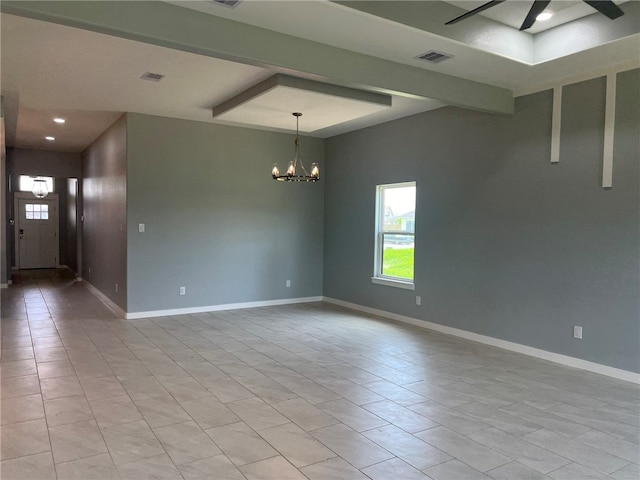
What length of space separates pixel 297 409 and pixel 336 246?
14.8 ft

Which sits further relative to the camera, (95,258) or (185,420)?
Answer: (95,258)

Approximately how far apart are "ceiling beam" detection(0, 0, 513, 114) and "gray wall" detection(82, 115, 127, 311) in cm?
358

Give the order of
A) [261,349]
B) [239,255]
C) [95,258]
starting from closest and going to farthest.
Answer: [261,349] < [239,255] < [95,258]

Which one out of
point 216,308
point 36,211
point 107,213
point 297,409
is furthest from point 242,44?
point 36,211

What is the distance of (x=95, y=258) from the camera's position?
8.22m

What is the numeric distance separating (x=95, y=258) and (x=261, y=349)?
16.4ft

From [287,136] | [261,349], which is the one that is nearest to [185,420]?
[261,349]

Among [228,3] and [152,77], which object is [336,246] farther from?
[228,3]

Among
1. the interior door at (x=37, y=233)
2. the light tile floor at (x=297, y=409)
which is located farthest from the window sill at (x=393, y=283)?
the interior door at (x=37, y=233)

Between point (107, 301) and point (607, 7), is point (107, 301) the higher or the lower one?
the lower one

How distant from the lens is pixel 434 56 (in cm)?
378

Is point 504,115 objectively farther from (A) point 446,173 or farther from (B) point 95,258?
(B) point 95,258

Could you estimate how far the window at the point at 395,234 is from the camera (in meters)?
6.29

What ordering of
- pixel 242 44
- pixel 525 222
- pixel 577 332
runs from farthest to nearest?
pixel 525 222 → pixel 577 332 → pixel 242 44
